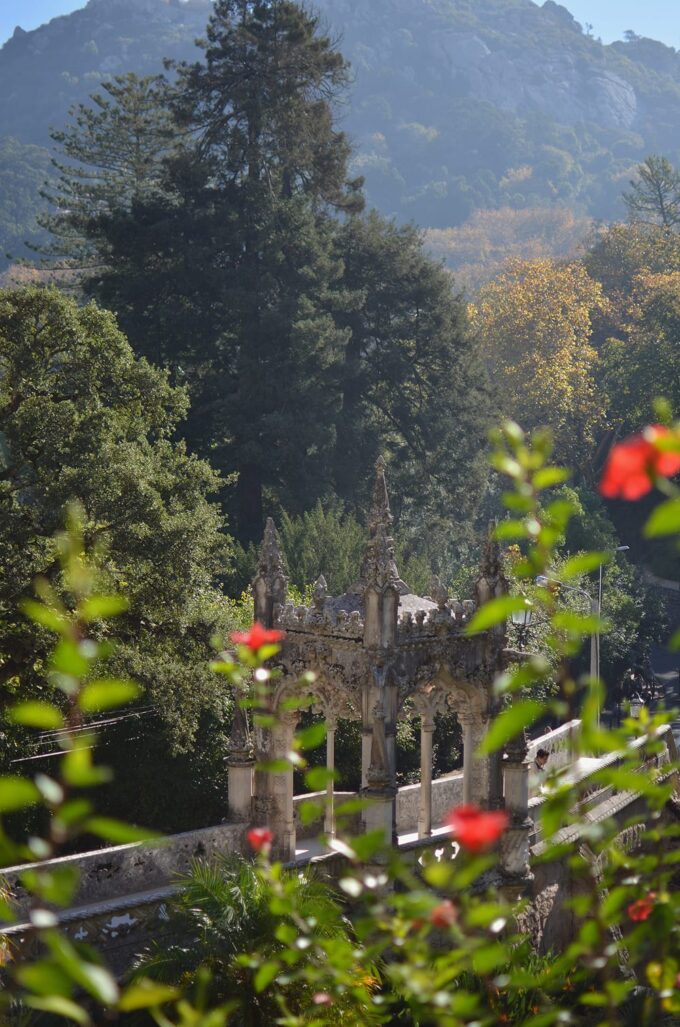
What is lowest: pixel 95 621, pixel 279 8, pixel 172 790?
pixel 172 790

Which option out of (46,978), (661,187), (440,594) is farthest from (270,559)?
(661,187)

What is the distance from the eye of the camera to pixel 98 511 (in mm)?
21578

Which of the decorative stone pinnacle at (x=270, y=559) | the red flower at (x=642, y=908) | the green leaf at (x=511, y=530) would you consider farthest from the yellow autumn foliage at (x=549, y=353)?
the green leaf at (x=511, y=530)

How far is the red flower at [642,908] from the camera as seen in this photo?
5.88m

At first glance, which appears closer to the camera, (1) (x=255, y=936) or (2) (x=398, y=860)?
(2) (x=398, y=860)

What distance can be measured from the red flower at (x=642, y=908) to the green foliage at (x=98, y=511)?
14805 millimetres

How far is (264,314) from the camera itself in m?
42.2

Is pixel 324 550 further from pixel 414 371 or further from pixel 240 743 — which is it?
pixel 414 371

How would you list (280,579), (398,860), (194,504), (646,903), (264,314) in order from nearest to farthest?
(398,860), (646,903), (280,579), (194,504), (264,314)

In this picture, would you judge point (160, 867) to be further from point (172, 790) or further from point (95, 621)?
point (172, 790)

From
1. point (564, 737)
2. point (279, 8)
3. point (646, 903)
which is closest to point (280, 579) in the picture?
point (564, 737)

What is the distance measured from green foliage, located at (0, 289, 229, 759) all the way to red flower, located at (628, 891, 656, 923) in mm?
14805

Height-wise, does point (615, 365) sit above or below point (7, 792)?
below

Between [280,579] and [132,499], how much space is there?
174 inches
